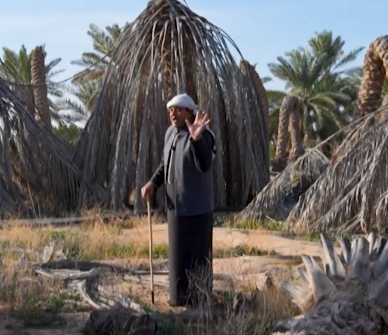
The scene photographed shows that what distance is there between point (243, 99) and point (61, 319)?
34.9ft

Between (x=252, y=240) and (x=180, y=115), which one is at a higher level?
(x=180, y=115)

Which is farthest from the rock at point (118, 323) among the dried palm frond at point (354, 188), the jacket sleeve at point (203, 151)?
the dried palm frond at point (354, 188)

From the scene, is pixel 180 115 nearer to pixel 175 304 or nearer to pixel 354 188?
pixel 175 304

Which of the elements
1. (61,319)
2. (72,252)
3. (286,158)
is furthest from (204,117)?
(286,158)

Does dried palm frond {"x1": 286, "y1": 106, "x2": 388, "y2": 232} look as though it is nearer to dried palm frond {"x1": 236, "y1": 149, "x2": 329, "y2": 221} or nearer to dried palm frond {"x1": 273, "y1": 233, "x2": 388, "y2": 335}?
dried palm frond {"x1": 236, "y1": 149, "x2": 329, "y2": 221}

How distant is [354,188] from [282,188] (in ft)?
7.12

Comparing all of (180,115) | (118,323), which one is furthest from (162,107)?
(118,323)

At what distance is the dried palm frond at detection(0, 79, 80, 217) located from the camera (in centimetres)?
1633

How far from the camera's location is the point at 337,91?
29.6 metres

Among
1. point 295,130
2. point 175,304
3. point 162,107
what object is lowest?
point 175,304

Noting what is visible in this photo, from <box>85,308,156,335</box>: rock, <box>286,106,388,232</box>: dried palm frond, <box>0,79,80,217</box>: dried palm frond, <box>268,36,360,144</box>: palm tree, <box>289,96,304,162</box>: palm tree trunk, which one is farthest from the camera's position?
<box>268,36,360,144</box>: palm tree

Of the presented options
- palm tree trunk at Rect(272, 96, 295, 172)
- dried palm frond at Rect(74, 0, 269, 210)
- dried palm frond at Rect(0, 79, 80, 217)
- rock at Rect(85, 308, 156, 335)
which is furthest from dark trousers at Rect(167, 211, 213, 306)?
palm tree trunk at Rect(272, 96, 295, 172)

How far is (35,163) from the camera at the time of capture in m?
16.7

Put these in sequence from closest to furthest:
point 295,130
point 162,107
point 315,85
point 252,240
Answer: point 252,240 → point 162,107 → point 295,130 → point 315,85
